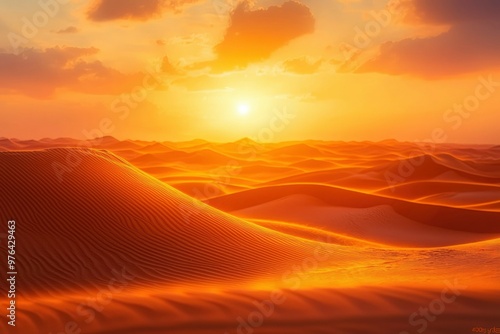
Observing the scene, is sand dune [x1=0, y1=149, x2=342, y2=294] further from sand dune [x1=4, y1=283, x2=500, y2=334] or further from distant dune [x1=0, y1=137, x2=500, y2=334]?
sand dune [x1=4, y1=283, x2=500, y2=334]

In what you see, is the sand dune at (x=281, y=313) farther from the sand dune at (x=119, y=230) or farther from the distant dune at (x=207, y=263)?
the sand dune at (x=119, y=230)

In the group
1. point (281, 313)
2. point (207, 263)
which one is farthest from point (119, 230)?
point (281, 313)

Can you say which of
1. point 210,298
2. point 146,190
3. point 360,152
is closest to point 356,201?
point 146,190

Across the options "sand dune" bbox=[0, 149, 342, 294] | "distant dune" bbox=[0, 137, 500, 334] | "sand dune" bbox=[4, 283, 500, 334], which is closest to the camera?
"sand dune" bbox=[4, 283, 500, 334]

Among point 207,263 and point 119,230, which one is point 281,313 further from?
point 119,230

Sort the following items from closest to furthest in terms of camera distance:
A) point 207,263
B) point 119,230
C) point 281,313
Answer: point 281,313 → point 207,263 → point 119,230

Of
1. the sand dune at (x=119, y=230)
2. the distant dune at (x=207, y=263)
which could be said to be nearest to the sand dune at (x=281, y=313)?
the distant dune at (x=207, y=263)

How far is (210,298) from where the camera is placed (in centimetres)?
757

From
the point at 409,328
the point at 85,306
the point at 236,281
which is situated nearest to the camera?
the point at 409,328

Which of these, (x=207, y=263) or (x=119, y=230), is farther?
(x=119, y=230)

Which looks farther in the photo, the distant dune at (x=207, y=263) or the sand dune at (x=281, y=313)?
the distant dune at (x=207, y=263)

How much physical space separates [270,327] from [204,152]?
57030 millimetres

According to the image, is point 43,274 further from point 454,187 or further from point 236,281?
point 454,187

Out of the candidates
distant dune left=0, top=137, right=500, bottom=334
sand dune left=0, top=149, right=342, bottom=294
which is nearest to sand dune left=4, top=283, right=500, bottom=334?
distant dune left=0, top=137, right=500, bottom=334
